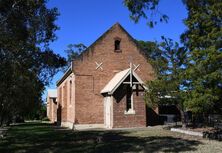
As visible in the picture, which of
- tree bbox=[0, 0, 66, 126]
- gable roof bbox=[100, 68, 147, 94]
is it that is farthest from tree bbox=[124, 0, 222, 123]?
gable roof bbox=[100, 68, 147, 94]

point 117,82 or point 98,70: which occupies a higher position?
point 98,70

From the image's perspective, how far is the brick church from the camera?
31812mm

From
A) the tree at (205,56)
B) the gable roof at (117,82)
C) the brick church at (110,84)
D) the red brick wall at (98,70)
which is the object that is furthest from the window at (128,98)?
the tree at (205,56)

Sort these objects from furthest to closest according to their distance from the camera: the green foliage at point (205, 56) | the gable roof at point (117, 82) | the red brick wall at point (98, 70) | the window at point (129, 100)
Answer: the red brick wall at point (98, 70)
the window at point (129, 100)
the gable roof at point (117, 82)
the green foliage at point (205, 56)

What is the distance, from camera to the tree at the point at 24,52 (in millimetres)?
16750

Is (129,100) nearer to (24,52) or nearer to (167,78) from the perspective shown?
(167,78)

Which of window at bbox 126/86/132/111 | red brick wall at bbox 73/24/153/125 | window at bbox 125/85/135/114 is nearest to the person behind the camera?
window at bbox 125/85/135/114

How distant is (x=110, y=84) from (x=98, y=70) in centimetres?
220

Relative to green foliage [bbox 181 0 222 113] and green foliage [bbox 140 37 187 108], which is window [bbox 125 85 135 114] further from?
green foliage [bbox 181 0 222 113]

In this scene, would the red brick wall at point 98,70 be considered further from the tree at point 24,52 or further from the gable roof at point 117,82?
the tree at point 24,52

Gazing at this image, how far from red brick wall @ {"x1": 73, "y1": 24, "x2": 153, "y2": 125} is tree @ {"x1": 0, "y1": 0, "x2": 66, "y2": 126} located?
11.4m

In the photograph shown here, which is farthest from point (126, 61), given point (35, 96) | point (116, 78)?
point (35, 96)

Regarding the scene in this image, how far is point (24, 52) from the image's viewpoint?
62.4 feet

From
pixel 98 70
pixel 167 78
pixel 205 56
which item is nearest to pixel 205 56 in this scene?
pixel 205 56
